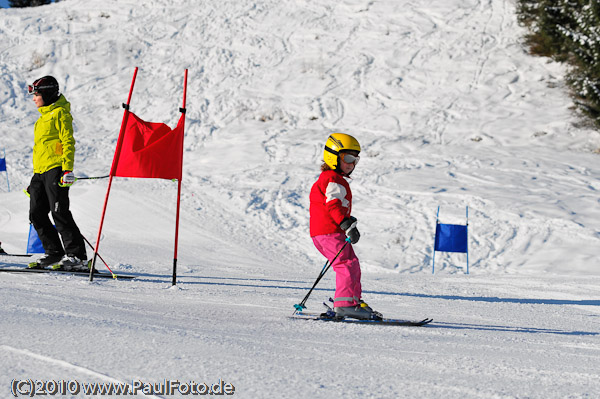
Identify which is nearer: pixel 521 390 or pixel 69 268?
pixel 521 390

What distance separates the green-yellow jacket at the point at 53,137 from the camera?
653cm

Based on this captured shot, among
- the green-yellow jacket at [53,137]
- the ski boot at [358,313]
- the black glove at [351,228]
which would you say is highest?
the green-yellow jacket at [53,137]

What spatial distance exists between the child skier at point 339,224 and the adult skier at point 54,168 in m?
3.07

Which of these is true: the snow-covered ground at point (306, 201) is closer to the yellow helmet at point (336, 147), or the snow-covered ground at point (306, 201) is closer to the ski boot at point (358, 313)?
the ski boot at point (358, 313)

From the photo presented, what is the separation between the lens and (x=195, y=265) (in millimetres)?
9031

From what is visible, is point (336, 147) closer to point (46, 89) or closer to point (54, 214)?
point (54, 214)

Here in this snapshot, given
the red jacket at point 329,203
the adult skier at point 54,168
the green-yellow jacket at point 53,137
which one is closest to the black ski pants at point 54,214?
the adult skier at point 54,168

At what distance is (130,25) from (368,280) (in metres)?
22.3

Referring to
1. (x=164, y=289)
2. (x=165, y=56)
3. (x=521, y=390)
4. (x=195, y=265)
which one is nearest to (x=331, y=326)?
(x=521, y=390)

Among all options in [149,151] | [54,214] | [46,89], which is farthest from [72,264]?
[46,89]

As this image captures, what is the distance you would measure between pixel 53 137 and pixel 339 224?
3.63 meters

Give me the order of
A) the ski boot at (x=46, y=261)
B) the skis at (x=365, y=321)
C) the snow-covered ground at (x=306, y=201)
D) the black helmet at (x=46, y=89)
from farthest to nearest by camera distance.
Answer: the ski boot at (x=46, y=261) → the black helmet at (x=46, y=89) → the skis at (x=365, y=321) → the snow-covered ground at (x=306, y=201)

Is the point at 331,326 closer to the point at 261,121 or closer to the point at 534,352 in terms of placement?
the point at 534,352

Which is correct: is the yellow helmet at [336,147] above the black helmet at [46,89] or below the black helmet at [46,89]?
below
